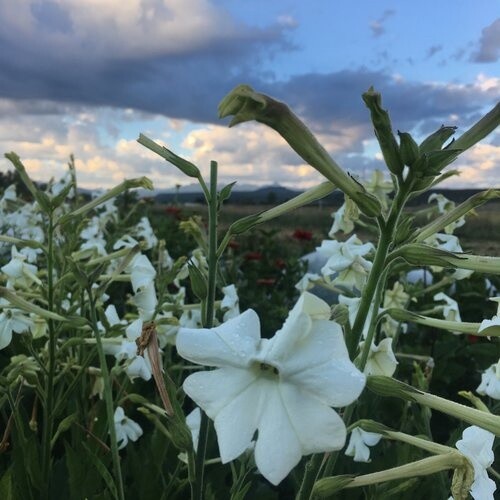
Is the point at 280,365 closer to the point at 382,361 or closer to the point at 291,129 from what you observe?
the point at 291,129

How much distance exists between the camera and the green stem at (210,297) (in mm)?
1217

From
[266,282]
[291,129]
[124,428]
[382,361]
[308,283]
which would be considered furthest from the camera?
[266,282]

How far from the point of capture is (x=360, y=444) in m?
1.88

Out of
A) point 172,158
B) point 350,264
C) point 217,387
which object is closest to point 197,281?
point 172,158

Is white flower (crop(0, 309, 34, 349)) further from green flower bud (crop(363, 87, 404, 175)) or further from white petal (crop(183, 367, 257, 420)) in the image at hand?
green flower bud (crop(363, 87, 404, 175))

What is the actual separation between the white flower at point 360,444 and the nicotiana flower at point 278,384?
105 cm

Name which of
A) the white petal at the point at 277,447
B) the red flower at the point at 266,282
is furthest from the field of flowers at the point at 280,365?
the red flower at the point at 266,282

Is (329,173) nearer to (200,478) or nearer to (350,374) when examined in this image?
(350,374)

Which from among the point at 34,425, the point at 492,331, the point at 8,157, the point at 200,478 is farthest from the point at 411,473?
the point at 8,157

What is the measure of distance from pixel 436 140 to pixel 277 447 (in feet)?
1.70

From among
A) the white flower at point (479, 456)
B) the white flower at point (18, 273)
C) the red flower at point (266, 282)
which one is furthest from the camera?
the red flower at point (266, 282)

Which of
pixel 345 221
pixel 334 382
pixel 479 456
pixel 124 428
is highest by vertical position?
pixel 345 221

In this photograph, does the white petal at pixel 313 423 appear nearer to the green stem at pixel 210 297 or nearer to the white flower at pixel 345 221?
the green stem at pixel 210 297

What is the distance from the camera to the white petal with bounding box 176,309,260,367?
2.86 feet
